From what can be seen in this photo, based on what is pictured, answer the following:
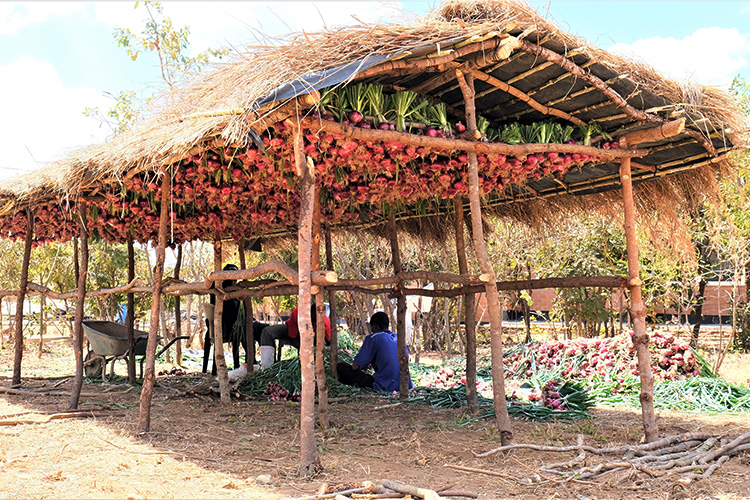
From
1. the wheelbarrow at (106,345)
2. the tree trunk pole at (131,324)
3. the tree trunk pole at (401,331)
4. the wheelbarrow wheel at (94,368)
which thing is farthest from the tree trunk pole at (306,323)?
the wheelbarrow wheel at (94,368)

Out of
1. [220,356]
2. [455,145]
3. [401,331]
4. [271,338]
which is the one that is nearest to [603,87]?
[455,145]

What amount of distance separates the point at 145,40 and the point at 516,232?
720cm

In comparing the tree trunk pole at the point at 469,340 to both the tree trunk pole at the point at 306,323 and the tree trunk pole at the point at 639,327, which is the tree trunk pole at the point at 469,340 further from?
the tree trunk pole at the point at 306,323

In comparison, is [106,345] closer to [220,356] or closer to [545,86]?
[220,356]

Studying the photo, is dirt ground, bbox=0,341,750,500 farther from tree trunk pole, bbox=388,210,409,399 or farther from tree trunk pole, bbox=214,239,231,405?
tree trunk pole, bbox=388,210,409,399

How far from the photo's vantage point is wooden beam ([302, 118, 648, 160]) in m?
3.70

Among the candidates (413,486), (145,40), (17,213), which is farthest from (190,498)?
(145,40)

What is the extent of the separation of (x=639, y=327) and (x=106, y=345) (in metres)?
5.66

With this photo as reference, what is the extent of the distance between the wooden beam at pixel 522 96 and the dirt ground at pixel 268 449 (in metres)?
2.46

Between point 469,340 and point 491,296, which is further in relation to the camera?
point 469,340

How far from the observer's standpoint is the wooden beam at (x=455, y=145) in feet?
12.1

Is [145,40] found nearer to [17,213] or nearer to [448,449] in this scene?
[17,213]

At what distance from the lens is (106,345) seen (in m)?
6.93

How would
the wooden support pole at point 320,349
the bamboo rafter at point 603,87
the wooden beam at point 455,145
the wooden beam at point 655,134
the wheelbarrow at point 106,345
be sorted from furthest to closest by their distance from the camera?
the wheelbarrow at point 106,345, the wooden support pole at point 320,349, the wooden beam at point 655,134, the bamboo rafter at point 603,87, the wooden beam at point 455,145
